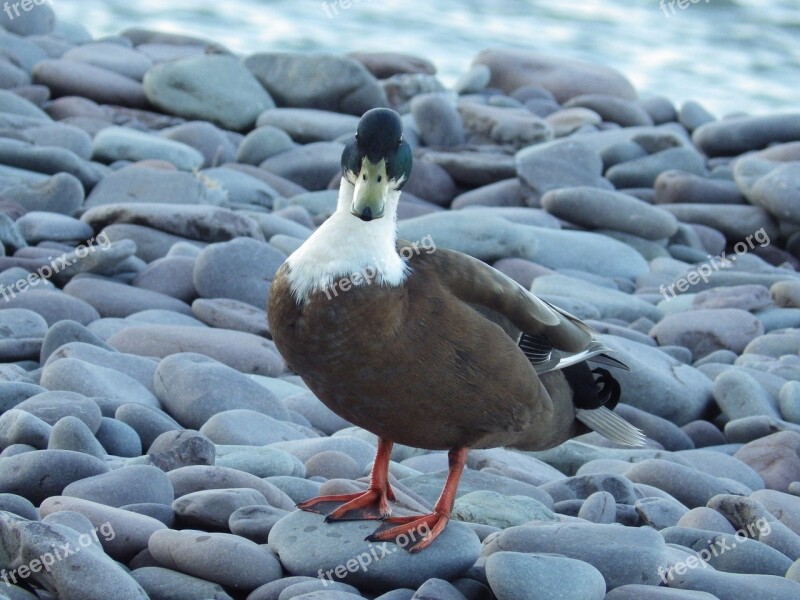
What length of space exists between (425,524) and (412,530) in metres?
0.04

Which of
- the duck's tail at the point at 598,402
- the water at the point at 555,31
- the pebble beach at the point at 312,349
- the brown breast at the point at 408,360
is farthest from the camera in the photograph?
the water at the point at 555,31

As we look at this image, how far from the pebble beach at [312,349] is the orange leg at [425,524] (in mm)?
29

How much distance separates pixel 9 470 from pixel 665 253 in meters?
5.32

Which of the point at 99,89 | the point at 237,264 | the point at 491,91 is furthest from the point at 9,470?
the point at 491,91

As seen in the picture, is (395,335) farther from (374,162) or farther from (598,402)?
(598,402)

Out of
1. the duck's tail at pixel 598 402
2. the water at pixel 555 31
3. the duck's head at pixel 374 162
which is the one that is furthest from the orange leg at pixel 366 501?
the water at pixel 555 31

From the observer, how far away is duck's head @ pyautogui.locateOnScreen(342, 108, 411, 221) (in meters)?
2.92

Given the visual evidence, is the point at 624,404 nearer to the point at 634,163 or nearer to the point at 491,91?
the point at 634,163

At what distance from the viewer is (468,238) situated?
6680mm

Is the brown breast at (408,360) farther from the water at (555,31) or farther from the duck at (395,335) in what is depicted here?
the water at (555,31)

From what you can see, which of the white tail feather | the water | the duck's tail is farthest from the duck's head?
the water

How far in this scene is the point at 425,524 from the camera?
124 inches

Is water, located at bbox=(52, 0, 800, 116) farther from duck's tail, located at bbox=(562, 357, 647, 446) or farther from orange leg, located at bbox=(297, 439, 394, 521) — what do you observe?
orange leg, located at bbox=(297, 439, 394, 521)

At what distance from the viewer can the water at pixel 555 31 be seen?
15.0 metres
